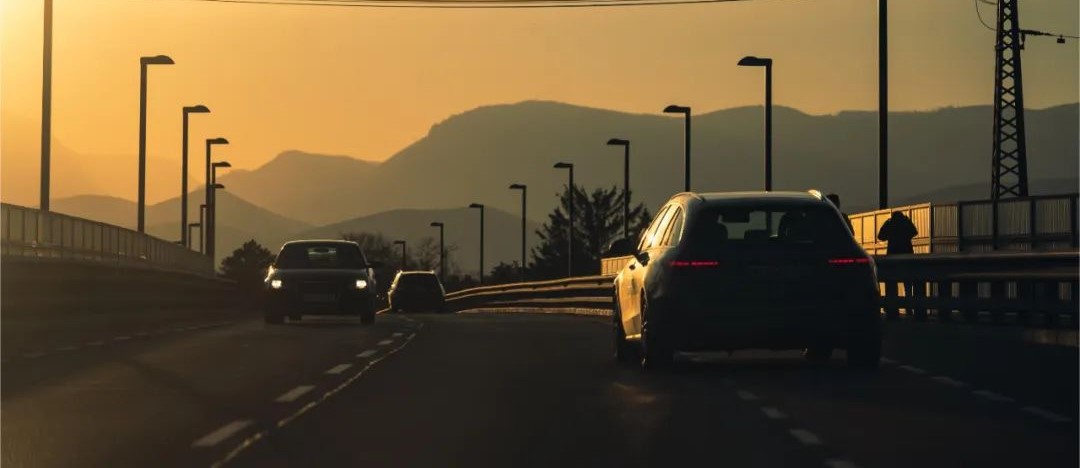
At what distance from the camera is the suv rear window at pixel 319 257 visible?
33844 mm

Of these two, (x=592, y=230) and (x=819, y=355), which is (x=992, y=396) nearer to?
(x=819, y=355)

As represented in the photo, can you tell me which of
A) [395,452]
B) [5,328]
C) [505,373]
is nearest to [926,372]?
[505,373]

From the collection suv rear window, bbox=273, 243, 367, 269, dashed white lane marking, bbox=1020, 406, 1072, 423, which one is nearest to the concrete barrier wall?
suv rear window, bbox=273, 243, 367, 269

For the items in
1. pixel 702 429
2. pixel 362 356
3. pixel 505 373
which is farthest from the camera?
pixel 362 356

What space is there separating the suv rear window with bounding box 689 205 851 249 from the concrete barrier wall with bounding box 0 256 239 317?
11.1 metres

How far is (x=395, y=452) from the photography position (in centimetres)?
1043

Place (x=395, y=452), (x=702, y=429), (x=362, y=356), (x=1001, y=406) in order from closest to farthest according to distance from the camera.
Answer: (x=395, y=452), (x=702, y=429), (x=1001, y=406), (x=362, y=356)

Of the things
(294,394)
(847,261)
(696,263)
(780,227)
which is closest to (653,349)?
(696,263)

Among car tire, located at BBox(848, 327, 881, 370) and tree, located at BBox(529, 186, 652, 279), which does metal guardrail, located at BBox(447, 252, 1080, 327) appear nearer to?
car tire, located at BBox(848, 327, 881, 370)

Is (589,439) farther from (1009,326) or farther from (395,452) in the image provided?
(1009,326)

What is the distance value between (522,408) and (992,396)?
145 inches

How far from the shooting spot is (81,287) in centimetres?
2962

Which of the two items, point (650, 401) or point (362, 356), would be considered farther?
point (362, 356)

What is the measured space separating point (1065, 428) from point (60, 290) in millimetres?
19258
